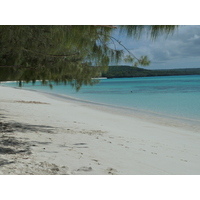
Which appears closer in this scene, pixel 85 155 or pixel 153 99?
pixel 85 155

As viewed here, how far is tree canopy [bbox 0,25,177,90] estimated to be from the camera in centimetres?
308

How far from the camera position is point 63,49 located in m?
4.98

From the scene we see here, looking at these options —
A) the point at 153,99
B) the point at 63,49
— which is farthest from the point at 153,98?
the point at 63,49

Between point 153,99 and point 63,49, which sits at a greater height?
point 63,49

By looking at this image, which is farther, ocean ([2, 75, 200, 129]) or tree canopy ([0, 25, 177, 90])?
ocean ([2, 75, 200, 129])

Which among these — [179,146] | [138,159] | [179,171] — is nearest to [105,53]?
[138,159]

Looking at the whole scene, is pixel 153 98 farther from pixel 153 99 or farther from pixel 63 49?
pixel 63 49

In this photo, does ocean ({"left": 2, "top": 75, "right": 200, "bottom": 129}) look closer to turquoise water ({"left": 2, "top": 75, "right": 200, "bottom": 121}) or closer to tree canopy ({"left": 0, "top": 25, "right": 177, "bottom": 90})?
turquoise water ({"left": 2, "top": 75, "right": 200, "bottom": 121})

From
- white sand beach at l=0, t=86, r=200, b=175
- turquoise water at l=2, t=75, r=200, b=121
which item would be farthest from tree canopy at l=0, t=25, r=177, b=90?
turquoise water at l=2, t=75, r=200, b=121

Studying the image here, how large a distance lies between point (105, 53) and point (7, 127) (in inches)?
123

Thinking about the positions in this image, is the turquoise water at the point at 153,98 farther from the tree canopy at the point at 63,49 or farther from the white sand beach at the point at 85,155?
the white sand beach at the point at 85,155

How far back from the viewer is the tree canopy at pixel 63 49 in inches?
121

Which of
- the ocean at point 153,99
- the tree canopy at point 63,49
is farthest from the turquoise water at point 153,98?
the tree canopy at point 63,49

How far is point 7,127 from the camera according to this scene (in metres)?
6.14
